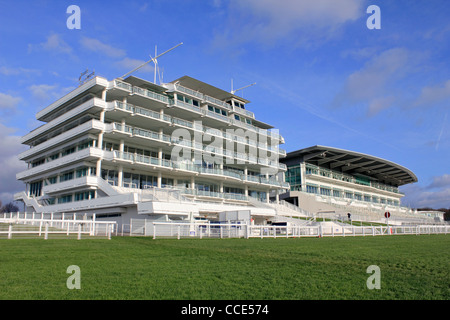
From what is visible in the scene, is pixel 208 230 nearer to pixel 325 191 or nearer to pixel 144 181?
pixel 144 181

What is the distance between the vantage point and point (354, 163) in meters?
88.0

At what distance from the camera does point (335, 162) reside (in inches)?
3324

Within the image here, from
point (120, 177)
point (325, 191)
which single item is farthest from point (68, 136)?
point (325, 191)

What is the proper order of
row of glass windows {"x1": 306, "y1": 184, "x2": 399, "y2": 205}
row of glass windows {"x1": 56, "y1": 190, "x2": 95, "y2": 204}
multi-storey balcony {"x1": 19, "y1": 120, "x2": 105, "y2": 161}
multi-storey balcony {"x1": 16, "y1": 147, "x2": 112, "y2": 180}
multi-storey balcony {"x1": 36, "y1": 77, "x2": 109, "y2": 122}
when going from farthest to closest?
row of glass windows {"x1": 306, "y1": 184, "x2": 399, "y2": 205}
row of glass windows {"x1": 56, "y1": 190, "x2": 95, "y2": 204}
multi-storey balcony {"x1": 36, "y1": 77, "x2": 109, "y2": 122}
multi-storey balcony {"x1": 19, "y1": 120, "x2": 105, "y2": 161}
multi-storey balcony {"x1": 16, "y1": 147, "x2": 112, "y2": 180}

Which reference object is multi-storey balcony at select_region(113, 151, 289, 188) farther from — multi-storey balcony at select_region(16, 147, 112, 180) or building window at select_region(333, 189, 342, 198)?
building window at select_region(333, 189, 342, 198)

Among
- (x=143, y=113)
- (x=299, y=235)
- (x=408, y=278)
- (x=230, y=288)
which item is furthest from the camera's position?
(x=143, y=113)

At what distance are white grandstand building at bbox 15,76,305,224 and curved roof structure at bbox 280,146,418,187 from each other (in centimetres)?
1848

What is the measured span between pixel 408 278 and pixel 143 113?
38676 mm

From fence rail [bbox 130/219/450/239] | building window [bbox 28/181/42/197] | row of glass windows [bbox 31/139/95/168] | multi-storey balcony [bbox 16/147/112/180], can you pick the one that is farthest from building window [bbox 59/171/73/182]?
fence rail [bbox 130/219/450/239]

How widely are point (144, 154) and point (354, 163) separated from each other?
58149mm

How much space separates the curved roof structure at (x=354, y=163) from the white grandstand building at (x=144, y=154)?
18482mm

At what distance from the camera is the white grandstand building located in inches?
1586

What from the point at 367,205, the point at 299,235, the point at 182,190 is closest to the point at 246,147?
the point at 182,190
